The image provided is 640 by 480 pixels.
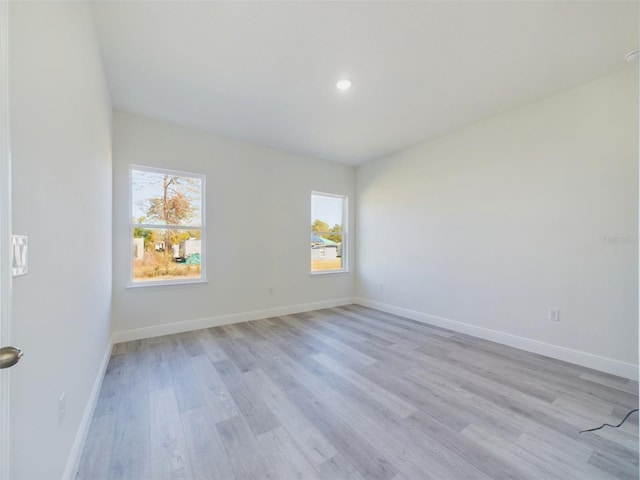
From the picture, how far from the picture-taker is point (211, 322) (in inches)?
→ 151

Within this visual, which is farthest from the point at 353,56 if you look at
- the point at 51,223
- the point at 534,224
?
the point at 534,224

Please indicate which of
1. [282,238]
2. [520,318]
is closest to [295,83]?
[282,238]

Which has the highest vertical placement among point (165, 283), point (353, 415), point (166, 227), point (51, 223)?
point (166, 227)

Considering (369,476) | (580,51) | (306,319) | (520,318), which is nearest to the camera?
(369,476)

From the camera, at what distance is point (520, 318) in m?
3.12

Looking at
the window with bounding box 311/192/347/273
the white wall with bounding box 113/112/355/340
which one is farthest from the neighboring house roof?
the white wall with bounding box 113/112/355/340

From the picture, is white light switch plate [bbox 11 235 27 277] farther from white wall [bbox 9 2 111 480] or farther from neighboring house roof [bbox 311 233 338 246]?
neighboring house roof [bbox 311 233 338 246]

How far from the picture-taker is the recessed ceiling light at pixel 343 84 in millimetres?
2637

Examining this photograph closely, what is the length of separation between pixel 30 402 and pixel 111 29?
98.0 inches

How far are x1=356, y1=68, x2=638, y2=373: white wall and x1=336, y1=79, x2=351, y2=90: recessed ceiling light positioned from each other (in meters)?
1.92

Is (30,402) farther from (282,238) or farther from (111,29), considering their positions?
(282,238)

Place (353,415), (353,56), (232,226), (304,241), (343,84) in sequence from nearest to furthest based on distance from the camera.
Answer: (353,415) → (353,56) → (343,84) → (232,226) → (304,241)

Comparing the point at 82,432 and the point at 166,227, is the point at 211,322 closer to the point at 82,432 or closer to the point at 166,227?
the point at 166,227

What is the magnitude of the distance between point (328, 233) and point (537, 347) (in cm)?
343
